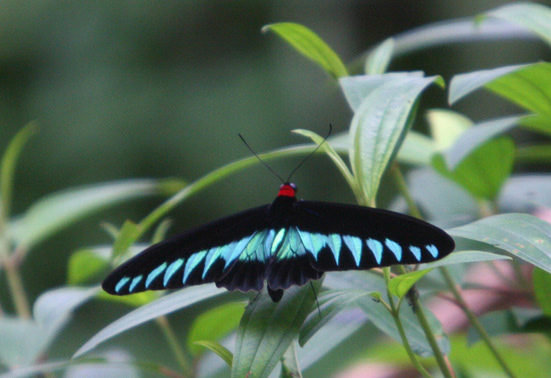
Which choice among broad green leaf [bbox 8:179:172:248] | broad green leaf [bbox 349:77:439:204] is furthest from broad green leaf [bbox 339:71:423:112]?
broad green leaf [bbox 8:179:172:248]

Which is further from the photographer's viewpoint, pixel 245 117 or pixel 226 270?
pixel 245 117

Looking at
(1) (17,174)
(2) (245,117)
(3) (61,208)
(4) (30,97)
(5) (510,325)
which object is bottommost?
(5) (510,325)

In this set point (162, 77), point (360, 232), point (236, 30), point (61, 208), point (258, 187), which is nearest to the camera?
point (360, 232)

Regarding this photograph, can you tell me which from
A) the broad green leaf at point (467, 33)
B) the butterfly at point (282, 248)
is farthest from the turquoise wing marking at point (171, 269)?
the broad green leaf at point (467, 33)

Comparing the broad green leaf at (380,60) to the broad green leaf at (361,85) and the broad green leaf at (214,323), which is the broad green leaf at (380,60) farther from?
the broad green leaf at (214,323)

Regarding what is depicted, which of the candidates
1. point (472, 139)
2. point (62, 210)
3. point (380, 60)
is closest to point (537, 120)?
point (472, 139)

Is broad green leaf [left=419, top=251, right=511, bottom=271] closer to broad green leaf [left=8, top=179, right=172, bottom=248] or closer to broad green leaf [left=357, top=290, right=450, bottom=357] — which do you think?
broad green leaf [left=357, top=290, right=450, bottom=357]

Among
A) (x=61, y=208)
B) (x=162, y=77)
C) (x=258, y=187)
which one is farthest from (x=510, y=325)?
(x=162, y=77)

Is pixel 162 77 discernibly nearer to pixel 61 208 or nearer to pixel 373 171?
pixel 61 208
